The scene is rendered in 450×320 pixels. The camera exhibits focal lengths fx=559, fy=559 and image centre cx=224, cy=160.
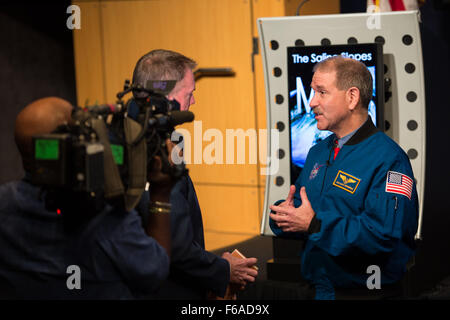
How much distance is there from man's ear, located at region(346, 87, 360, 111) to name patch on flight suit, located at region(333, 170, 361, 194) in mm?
207

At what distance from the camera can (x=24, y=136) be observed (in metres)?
1.25

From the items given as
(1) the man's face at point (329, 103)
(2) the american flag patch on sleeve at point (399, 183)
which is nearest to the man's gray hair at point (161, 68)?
(1) the man's face at point (329, 103)

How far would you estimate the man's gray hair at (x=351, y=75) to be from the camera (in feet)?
5.47

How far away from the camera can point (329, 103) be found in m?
1.68

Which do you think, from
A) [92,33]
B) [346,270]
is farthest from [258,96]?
[346,270]

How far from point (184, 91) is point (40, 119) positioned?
48 cm

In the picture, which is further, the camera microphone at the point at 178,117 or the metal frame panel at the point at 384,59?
the metal frame panel at the point at 384,59

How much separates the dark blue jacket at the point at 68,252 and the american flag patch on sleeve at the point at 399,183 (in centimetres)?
69

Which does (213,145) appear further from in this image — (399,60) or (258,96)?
(258,96)

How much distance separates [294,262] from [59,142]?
1105 mm
